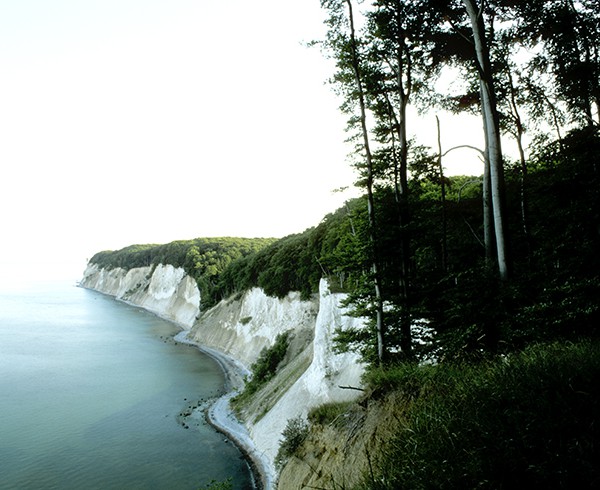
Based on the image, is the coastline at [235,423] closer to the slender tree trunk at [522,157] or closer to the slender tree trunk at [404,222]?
the slender tree trunk at [404,222]

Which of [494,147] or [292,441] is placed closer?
[494,147]

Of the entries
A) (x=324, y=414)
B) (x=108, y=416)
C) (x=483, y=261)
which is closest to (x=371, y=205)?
(x=483, y=261)

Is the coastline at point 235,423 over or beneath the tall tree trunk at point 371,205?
beneath

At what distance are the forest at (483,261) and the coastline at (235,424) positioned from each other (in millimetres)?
7639

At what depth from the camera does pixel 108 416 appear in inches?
1144

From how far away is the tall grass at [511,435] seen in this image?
9.99 ft

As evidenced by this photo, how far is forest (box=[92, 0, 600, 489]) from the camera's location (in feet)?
11.9

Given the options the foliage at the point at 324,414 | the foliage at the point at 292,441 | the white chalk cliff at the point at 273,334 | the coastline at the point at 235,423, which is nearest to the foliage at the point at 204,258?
the white chalk cliff at the point at 273,334

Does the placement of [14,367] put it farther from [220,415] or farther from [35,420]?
[220,415]

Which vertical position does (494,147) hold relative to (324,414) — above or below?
above

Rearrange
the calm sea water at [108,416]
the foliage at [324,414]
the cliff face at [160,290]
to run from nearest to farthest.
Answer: the foliage at [324,414], the calm sea water at [108,416], the cliff face at [160,290]

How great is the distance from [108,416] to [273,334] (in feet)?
58.3

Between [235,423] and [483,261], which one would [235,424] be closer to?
[235,423]

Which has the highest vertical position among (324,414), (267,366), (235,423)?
(324,414)
